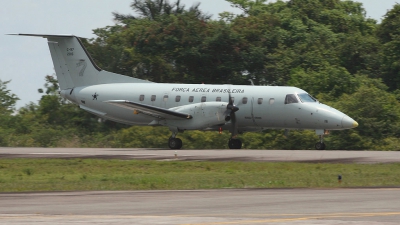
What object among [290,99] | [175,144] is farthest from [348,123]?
[175,144]

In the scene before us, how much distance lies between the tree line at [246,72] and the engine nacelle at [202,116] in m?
3.38

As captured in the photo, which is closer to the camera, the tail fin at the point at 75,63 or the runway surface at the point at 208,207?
the runway surface at the point at 208,207

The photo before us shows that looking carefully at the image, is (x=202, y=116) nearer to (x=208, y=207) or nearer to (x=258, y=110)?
(x=258, y=110)

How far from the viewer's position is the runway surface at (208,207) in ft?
35.6

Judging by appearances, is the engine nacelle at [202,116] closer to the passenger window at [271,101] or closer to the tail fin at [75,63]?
the passenger window at [271,101]

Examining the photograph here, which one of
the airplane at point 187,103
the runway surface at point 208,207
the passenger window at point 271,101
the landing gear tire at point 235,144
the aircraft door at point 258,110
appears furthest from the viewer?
the landing gear tire at point 235,144

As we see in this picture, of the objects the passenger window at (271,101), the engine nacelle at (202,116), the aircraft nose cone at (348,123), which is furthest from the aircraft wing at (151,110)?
the aircraft nose cone at (348,123)

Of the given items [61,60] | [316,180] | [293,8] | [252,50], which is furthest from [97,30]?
[316,180]

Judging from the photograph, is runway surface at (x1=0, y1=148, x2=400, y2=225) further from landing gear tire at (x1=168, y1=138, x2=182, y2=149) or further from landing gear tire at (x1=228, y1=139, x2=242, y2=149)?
landing gear tire at (x1=228, y1=139, x2=242, y2=149)

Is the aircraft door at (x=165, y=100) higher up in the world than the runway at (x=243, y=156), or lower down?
higher up

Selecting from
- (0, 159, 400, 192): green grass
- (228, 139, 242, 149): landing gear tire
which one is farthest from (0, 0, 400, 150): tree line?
(0, 159, 400, 192): green grass

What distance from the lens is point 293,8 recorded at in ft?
201

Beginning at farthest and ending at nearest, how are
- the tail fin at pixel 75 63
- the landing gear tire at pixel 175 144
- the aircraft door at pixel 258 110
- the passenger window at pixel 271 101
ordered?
the tail fin at pixel 75 63, the landing gear tire at pixel 175 144, the aircraft door at pixel 258 110, the passenger window at pixel 271 101

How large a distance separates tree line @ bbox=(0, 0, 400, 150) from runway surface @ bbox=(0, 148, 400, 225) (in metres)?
17.7
